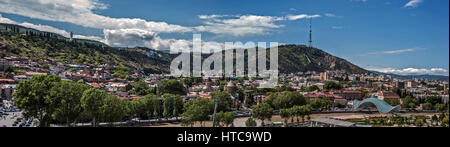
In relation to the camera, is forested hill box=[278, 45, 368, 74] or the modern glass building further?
forested hill box=[278, 45, 368, 74]

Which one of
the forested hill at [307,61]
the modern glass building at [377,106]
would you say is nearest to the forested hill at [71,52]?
the forested hill at [307,61]

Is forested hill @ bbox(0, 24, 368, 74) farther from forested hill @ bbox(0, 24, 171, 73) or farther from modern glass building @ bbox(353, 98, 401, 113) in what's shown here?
modern glass building @ bbox(353, 98, 401, 113)

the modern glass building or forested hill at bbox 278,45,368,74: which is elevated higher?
forested hill at bbox 278,45,368,74

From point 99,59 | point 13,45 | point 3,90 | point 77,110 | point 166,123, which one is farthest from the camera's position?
point 99,59

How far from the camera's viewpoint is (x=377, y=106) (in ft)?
97.2

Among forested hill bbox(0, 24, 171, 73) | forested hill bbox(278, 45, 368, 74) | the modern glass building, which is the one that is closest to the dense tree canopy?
the modern glass building

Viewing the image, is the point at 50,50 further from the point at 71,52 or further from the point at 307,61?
the point at 307,61

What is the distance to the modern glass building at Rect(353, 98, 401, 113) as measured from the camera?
94.1ft

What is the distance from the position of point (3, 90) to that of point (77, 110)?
65.5 feet

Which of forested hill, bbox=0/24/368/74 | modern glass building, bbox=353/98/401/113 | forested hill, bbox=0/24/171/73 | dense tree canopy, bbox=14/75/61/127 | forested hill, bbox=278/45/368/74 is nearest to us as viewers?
dense tree canopy, bbox=14/75/61/127

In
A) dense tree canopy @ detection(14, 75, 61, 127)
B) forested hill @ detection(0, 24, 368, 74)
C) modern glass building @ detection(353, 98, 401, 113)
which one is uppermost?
forested hill @ detection(0, 24, 368, 74)
